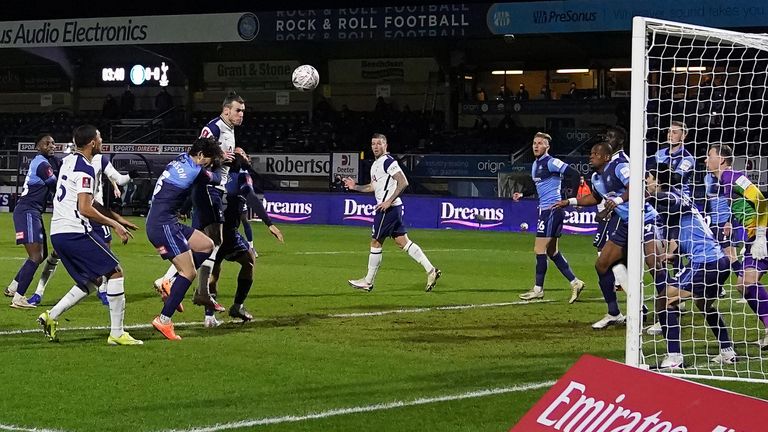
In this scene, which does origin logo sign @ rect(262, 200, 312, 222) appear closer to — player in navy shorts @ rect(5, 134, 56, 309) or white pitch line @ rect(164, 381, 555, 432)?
player in navy shorts @ rect(5, 134, 56, 309)

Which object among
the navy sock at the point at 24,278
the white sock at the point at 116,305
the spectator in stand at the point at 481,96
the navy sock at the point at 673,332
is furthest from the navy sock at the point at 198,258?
the spectator in stand at the point at 481,96

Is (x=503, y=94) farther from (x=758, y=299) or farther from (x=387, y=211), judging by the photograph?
(x=758, y=299)

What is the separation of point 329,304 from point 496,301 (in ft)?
7.36

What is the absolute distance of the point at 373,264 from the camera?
15.9m

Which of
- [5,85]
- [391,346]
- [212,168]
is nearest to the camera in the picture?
[391,346]

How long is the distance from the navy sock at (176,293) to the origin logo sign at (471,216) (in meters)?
20.2

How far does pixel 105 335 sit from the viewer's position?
11.0m

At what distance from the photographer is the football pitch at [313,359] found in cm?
732

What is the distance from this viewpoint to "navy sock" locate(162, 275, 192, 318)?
1069cm

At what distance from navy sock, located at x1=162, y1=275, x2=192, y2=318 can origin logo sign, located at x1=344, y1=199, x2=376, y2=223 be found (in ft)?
68.7

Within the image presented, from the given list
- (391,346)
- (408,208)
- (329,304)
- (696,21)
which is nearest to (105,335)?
(391,346)

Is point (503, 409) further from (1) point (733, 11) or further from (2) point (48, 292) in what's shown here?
(1) point (733, 11)

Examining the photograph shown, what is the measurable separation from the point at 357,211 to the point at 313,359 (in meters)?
22.6

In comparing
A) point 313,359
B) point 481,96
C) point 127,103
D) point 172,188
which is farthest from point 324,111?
point 313,359
